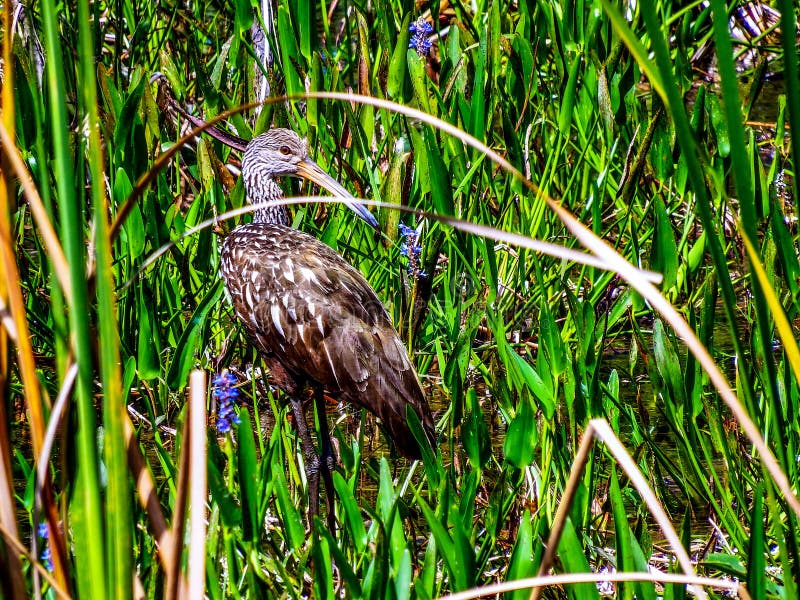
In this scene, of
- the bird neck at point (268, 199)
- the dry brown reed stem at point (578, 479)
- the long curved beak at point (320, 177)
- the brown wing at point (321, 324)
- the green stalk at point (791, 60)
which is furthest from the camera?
the bird neck at point (268, 199)

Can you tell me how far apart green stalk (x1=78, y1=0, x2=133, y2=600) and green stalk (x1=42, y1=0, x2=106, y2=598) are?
0.02m

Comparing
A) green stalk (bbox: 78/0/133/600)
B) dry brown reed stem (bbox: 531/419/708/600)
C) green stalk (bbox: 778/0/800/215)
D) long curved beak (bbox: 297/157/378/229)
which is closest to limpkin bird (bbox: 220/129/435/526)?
long curved beak (bbox: 297/157/378/229)

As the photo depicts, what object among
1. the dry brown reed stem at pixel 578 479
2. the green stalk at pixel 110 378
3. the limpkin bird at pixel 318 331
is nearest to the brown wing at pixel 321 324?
the limpkin bird at pixel 318 331

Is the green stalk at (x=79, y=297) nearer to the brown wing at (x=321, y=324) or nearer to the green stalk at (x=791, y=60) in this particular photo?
the green stalk at (x=791, y=60)

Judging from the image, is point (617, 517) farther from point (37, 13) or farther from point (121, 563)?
point (37, 13)

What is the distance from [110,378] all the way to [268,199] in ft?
9.07

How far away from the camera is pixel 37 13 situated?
16.7 feet

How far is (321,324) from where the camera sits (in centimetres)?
323

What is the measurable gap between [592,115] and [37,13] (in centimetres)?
260

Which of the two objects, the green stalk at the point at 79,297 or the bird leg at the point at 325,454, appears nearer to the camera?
the green stalk at the point at 79,297

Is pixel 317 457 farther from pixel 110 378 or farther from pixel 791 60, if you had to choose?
pixel 791 60

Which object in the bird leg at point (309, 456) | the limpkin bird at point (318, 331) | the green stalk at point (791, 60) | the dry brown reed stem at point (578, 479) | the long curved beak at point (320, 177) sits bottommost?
the bird leg at point (309, 456)

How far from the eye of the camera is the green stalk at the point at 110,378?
123 cm

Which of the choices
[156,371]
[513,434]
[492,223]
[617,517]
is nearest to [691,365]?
[513,434]
